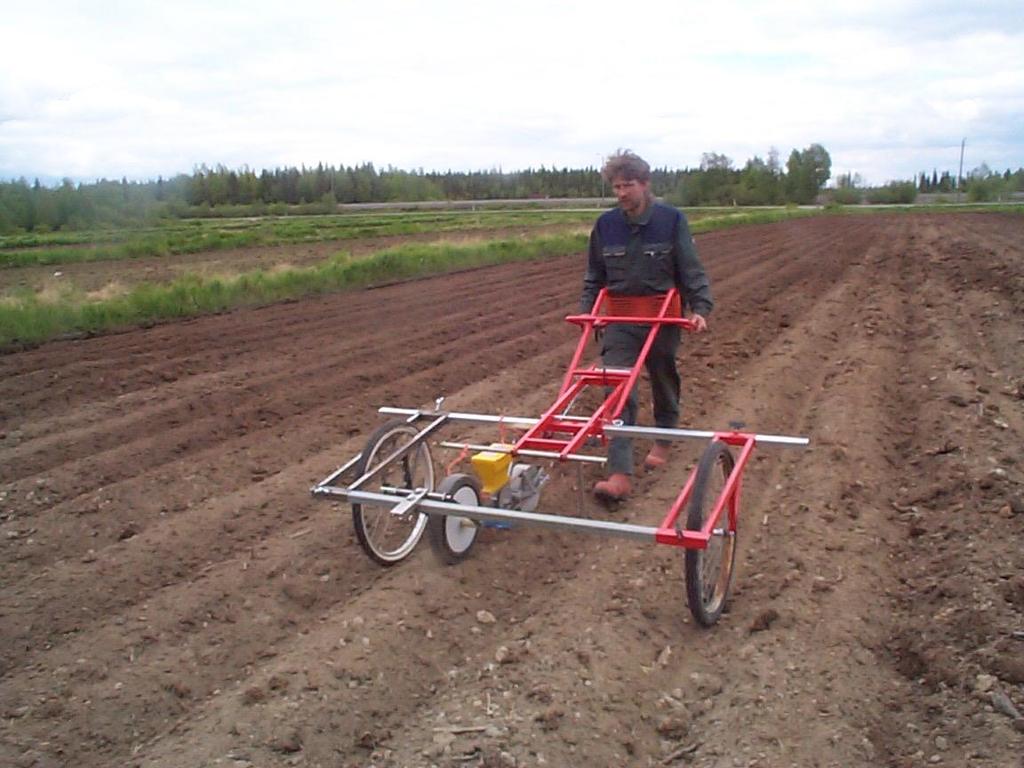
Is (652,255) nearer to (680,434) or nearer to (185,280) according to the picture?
(680,434)

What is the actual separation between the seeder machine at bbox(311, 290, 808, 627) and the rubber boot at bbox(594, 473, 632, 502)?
16.0 inches

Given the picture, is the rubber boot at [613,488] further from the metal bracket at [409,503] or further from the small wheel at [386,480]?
the metal bracket at [409,503]

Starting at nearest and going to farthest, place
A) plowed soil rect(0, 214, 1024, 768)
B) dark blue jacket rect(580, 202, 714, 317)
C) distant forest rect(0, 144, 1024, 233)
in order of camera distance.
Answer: plowed soil rect(0, 214, 1024, 768), dark blue jacket rect(580, 202, 714, 317), distant forest rect(0, 144, 1024, 233)

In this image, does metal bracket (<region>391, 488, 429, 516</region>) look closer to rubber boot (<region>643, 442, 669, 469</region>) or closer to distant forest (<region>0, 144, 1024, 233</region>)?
rubber boot (<region>643, 442, 669, 469</region>)

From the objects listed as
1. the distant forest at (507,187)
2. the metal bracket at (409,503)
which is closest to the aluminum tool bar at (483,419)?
the metal bracket at (409,503)

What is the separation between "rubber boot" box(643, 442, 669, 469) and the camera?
20.9 ft

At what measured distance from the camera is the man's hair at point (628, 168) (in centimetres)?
549

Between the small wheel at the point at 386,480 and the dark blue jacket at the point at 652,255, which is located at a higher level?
the dark blue jacket at the point at 652,255

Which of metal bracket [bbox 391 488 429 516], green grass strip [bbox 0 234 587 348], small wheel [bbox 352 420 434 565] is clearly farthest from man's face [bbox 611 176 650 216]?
green grass strip [bbox 0 234 587 348]

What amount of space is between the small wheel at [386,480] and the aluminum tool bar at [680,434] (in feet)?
3.55

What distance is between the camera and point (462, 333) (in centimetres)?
1202

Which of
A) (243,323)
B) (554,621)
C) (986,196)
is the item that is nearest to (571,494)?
(554,621)

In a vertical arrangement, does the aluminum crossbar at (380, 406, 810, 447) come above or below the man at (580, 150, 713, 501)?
below

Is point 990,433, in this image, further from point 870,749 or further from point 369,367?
point 369,367
